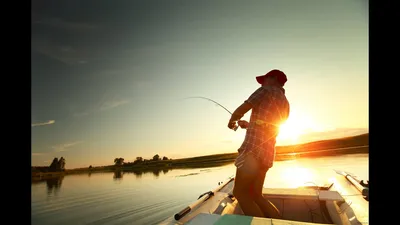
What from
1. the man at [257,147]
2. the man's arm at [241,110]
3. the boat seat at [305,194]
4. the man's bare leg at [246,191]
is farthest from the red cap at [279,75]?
the boat seat at [305,194]

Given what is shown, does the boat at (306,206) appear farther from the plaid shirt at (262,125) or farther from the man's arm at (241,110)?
the man's arm at (241,110)

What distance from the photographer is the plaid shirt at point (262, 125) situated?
2.68 meters

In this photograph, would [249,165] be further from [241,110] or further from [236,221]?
[236,221]

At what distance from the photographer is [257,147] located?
8.71 ft

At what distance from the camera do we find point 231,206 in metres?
3.97

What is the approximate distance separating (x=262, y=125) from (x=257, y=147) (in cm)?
29

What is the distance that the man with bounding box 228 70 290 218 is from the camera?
2.65 metres

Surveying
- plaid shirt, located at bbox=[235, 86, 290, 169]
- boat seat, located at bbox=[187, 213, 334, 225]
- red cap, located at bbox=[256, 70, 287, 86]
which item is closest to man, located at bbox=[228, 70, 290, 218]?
plaid shirt, located at bbox=[235, 86, 290, 169]

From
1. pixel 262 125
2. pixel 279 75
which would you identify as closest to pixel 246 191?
pixel 262 125
